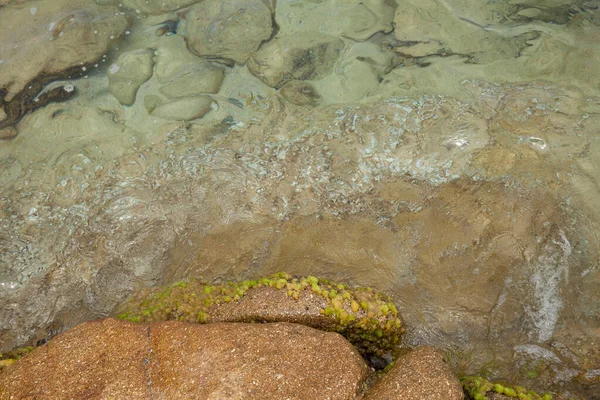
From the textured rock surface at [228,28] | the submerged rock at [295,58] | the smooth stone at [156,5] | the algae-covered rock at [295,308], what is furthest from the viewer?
the smooth stone at [156,5]

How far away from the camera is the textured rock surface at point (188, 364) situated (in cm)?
314

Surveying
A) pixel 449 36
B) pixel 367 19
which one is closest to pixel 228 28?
pixel 367 19

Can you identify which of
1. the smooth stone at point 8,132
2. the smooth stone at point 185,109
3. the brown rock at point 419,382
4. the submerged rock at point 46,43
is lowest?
the brown rock at point 419,382

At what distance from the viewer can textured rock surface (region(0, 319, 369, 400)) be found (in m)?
3.14

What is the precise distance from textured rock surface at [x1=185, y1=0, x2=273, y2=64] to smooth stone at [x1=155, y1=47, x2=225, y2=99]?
0.18 metres

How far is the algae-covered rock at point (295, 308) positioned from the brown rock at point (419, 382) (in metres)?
0.41

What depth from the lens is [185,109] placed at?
5508 mm

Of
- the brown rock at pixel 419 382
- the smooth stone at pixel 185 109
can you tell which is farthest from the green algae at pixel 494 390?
the smooth stone at pixel 185 109

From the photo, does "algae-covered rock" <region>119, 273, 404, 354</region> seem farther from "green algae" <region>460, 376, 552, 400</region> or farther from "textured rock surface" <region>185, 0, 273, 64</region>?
"textured rock surface" <region>185, 0, 273, 64</region>

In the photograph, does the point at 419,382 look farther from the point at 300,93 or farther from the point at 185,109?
the point at 185,109

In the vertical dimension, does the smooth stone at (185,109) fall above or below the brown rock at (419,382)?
above

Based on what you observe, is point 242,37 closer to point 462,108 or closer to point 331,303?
point 462,108

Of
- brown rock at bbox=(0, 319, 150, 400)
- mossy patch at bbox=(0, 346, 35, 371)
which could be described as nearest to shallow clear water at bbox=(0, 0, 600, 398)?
mossy patch at bbox=(0, 346, 35, 371)

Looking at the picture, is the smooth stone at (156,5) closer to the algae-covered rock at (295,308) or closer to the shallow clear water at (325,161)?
the shallow clear water at (325,161)
